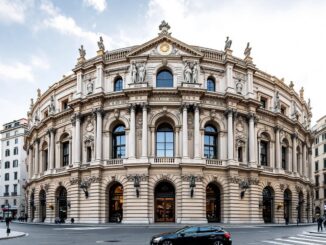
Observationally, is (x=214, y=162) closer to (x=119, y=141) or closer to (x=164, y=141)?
(x=164, y=141)

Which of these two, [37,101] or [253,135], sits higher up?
[37,101]

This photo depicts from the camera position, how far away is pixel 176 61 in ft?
169

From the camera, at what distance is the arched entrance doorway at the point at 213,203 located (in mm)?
50188

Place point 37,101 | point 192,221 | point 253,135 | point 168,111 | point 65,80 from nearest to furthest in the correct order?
point 192,221, point 168,111, point 253,135, point 65,80, point 37,101

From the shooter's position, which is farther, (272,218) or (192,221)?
(272,218)

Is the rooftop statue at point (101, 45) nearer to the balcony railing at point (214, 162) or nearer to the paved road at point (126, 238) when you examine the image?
the balcony railing at point (214, 162)

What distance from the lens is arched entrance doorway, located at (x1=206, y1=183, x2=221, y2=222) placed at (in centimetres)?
5019

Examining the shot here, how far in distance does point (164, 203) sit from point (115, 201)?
6.01 m

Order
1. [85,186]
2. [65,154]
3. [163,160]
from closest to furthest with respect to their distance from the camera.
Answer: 1. [163,160]
2. [85,186]
3. [65,154]

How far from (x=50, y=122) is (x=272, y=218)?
3273 centimetres

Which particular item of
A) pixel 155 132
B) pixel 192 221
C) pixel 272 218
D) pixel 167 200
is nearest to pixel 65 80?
pixel 155 132

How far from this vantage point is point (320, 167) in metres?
94.2

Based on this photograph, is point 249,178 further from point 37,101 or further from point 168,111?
point 37,101

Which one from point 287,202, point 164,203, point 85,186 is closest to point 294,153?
point 287,202
